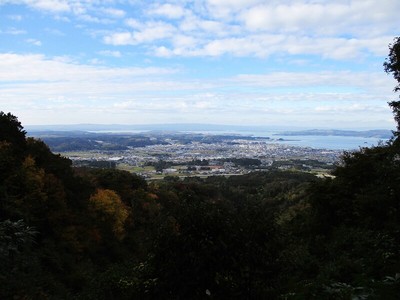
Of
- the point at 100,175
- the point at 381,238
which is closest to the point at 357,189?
the point at 381,238

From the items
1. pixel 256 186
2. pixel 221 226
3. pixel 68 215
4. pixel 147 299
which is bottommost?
pixel 256 186

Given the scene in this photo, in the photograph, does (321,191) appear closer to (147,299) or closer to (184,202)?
(184,202)

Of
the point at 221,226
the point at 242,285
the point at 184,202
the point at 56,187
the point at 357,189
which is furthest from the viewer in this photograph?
the point at 56,187
